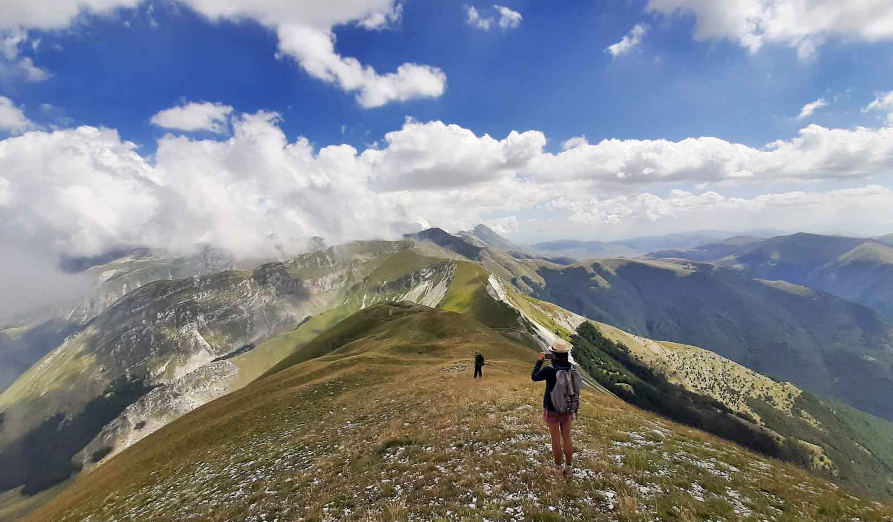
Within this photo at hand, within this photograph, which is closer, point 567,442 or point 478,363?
point 567,442

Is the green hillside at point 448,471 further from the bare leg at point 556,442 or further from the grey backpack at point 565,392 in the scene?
the grey backpack at point 565,392

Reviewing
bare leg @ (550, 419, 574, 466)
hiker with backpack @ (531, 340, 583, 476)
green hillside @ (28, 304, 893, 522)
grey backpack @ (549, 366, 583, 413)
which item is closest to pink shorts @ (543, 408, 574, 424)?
hiker with backpack @ (531, 340, 583, 476)

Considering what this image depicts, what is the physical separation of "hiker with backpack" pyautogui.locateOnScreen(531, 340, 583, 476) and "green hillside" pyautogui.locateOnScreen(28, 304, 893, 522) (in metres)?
0.87

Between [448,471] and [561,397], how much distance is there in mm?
5595

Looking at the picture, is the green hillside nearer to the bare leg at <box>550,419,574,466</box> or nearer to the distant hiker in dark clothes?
the bare leg at <box>550,419,574,466</box>

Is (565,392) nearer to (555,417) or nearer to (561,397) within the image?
(561,397)

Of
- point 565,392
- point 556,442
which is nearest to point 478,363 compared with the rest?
point 556,442

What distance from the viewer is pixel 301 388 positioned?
Answer: 141 ft

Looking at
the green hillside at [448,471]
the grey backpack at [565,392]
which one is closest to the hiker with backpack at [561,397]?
the grey backpack at [565,392]

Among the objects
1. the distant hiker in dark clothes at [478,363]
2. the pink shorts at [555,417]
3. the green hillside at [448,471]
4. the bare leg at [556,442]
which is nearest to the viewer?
A: the green hillside at [448,471]

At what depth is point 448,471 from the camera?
571 inches

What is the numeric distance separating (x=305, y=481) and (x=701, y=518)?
1553 centimetres

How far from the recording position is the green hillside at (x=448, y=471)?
1116 centimetres

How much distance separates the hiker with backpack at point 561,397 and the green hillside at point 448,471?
2.85ft
